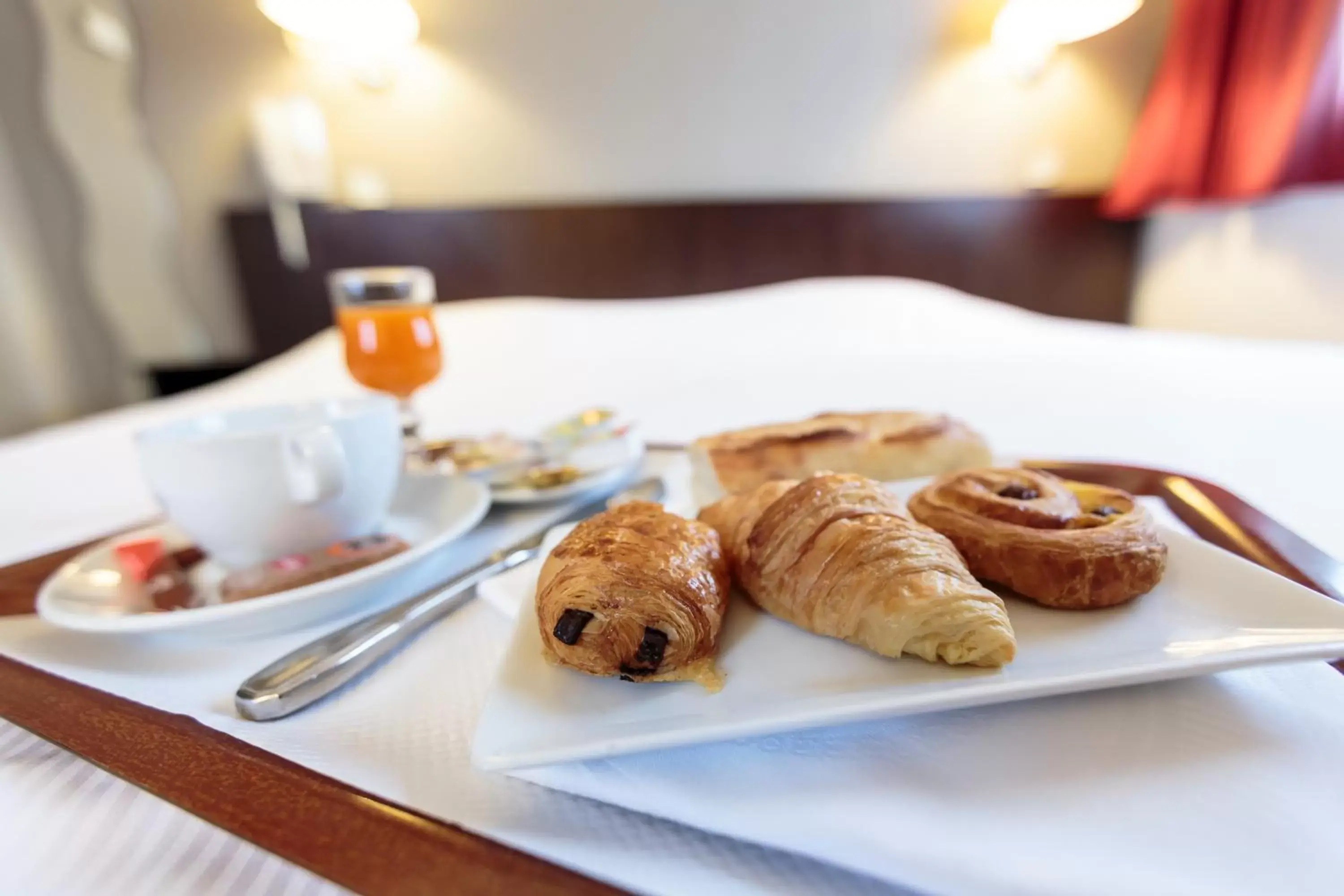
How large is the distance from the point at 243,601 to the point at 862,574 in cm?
40

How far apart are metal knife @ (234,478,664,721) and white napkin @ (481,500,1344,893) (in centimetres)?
16

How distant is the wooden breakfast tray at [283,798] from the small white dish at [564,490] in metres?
0.34

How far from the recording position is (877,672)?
1.01 feet

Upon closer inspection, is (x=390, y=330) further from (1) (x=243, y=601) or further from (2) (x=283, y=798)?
(2) (x=283, y=798)

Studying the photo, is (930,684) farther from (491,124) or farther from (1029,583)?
(491,124)

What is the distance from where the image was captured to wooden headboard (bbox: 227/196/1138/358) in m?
2.02

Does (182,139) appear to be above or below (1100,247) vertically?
above

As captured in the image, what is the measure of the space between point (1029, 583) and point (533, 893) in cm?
30

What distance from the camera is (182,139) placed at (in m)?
2.05

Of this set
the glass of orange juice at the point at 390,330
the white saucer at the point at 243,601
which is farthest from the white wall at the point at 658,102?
the white saucer at the point at 243,601

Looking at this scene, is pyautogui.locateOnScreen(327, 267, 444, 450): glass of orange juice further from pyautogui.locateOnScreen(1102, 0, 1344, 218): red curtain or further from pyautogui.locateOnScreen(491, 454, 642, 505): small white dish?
pyautogui.locateOnScreen(1102, 0, 1344, 218): red curtain

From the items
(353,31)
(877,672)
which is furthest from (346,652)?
(353,31)

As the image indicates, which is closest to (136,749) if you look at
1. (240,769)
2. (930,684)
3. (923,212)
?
(240,769)

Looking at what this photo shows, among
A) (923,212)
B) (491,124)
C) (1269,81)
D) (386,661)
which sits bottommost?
(386,661)
